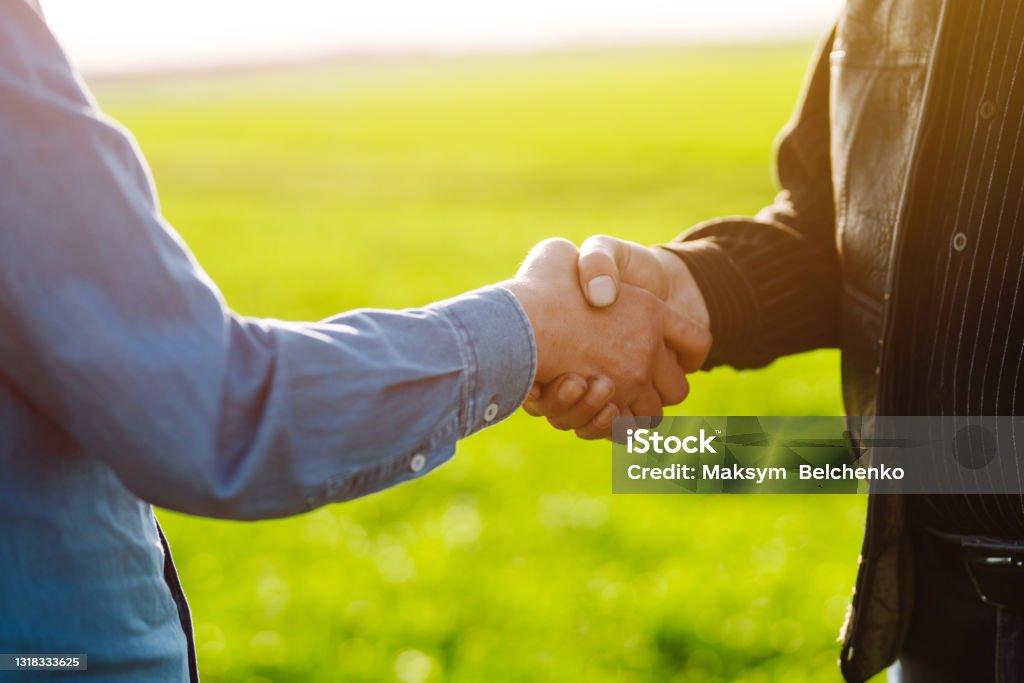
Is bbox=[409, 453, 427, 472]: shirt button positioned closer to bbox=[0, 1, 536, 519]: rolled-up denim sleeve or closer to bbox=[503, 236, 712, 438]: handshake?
bbox=[0, 1, 536, 519]: rolled-up denim sleeve

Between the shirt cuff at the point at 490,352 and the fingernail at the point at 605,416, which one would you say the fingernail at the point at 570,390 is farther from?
the shirt cuff at the point at 490,352

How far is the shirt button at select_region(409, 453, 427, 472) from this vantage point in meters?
1.96

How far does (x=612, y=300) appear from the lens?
113 inches

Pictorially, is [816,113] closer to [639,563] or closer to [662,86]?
[639,563]

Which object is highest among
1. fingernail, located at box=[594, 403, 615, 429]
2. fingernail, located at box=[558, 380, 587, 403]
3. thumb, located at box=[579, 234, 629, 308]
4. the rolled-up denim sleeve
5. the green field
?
the rolled-up denim sleeve

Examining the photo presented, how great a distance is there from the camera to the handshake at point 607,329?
2.71 m

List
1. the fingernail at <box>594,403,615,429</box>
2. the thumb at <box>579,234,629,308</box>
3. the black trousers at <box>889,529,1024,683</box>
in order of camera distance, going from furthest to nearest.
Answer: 1. the fingernail at <box>594,403,615,429</box>
2. the thumb at <box>579,234,629,308</box>
3. the black trousers at <box>889,529,1024,683</box>

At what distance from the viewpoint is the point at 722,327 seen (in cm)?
313

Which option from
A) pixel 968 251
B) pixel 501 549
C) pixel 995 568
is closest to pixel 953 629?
pixel 995 568

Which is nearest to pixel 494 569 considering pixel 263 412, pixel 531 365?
pixel 531 365

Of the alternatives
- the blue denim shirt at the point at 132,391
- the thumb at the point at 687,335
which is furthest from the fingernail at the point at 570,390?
the blue denim shirt at the point at 132,391

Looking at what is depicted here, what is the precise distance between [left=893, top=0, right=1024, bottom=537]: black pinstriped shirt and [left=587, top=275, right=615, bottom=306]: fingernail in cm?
73

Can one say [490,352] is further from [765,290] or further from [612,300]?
[765,290]

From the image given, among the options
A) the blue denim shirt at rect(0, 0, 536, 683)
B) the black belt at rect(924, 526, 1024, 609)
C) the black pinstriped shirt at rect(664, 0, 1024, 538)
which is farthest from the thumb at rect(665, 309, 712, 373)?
the blue denim shirt at rect(0, 0, 536, 683)
